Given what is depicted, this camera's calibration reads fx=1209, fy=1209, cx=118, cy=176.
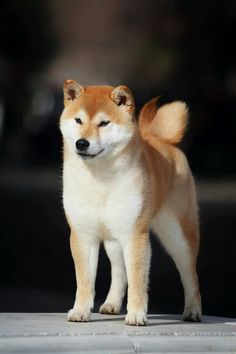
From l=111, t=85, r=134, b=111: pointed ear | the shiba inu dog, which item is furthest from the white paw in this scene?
l=111, t=85, r=134, b=111: pointed ear

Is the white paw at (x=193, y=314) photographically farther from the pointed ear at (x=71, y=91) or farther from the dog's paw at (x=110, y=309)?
the pointed ear at (x=71, y=91)

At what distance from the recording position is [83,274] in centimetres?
608

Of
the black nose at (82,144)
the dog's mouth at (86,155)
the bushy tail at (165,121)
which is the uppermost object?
the black nose at (82,144)

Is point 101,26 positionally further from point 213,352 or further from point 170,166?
point 213,352

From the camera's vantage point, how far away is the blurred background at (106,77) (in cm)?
1311

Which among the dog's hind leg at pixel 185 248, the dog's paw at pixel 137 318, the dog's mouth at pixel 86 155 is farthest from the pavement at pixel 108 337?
the dog's mouth at pixel 86 155

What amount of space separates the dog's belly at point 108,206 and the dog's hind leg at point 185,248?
19.6 inches

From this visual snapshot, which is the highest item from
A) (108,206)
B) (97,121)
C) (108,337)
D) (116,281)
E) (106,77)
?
(97,121)

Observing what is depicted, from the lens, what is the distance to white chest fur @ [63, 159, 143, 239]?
5.93 metres

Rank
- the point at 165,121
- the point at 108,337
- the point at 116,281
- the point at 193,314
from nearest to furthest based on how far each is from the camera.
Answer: the point at 108,337 → the point at 193,314 → the point at 116,281 → the point at 165,121

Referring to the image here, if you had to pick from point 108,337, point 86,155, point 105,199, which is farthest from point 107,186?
point 108,337

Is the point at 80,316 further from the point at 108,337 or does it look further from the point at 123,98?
the point at 123,98

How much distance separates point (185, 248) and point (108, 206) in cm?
73

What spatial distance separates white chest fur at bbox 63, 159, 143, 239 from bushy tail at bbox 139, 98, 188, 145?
2.49 ft
